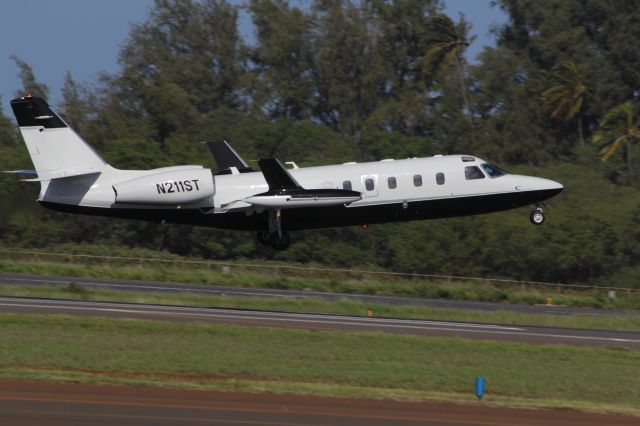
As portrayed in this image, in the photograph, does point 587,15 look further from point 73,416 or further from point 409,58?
point 73,416

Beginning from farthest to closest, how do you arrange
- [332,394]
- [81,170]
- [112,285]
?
[112,285] < [81,170] < [332,394]

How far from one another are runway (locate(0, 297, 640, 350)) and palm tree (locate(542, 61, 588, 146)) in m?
59.3

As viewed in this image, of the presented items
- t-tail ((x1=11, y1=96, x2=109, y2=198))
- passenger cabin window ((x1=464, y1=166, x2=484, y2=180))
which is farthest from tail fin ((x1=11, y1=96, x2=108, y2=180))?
passenger cabin window ((x1=464, y1=166, x2=484, y2=180))

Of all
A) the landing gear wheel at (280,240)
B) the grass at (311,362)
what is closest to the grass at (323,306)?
the landing gear wheel at (280,240)

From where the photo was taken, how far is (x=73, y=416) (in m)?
19.1

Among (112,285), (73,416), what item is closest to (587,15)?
(112,285)

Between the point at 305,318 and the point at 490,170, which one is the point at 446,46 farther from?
the point at 305,318

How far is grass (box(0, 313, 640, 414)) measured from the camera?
76.9 ft

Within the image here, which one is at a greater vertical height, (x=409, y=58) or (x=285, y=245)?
(x=409, y=58)

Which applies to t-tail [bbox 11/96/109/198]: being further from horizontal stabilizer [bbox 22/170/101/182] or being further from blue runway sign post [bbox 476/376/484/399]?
blue runway sign post [bbox 476/376/484/399]

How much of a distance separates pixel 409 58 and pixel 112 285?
62.3m

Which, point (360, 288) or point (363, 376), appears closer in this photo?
point (363, 376)

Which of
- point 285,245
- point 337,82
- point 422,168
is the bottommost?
point 285,245

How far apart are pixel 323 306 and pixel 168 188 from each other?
733 cm
